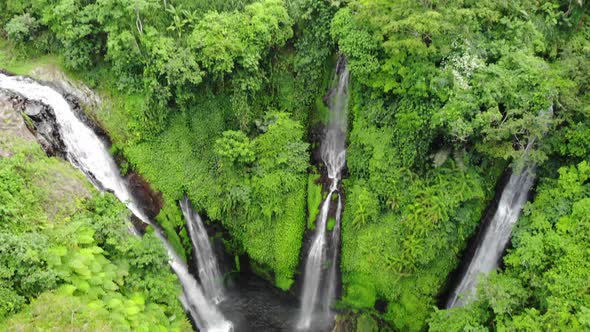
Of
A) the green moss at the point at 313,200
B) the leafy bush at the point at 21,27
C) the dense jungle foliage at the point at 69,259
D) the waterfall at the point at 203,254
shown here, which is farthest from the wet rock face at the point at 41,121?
the green moss at the point at 313,200

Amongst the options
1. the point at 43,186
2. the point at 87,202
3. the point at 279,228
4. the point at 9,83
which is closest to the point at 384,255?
the point at 279,228

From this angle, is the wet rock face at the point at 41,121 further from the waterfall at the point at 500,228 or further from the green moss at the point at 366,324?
the waterfall at the point at 500,228

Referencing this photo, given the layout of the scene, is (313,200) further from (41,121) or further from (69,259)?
(41,121)

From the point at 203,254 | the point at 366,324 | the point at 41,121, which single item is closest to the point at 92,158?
the point at 41,121

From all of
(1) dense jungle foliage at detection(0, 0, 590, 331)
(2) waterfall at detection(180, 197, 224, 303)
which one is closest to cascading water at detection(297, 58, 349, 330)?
(1) dense jungle foliage at detection(0, 0, 590, 331)

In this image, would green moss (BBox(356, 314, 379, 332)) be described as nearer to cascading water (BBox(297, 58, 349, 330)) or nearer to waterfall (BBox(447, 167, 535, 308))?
cascading water (BBox(297, 58, 349, 330))

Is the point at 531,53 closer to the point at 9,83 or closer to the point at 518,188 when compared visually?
the point at 518,188
